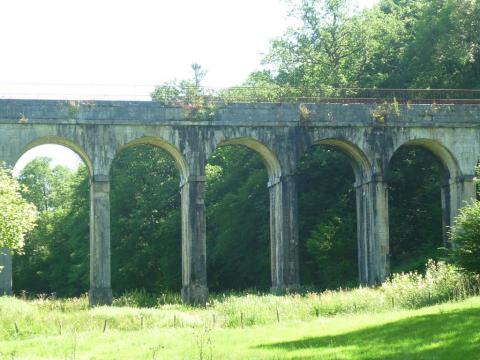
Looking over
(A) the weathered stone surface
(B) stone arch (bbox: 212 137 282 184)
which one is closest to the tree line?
(B) stone arch (bbox: 212 137 282 184)

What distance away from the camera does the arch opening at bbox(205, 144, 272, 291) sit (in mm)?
41562

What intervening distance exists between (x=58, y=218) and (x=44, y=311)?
118 feet

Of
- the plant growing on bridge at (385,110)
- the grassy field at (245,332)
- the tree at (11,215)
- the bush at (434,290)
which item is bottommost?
the grassy field at (245,332)

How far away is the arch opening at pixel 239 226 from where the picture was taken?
41562 millimetres

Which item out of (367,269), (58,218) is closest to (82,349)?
(367,269)

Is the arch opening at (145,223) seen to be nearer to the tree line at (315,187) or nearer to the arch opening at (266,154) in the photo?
the tree line at (315,187)

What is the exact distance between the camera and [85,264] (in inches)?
1922

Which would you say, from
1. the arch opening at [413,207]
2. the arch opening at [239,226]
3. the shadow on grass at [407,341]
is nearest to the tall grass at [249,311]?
the shadow on grass at [407,341]

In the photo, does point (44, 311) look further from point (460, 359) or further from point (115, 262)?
point (115, 262)

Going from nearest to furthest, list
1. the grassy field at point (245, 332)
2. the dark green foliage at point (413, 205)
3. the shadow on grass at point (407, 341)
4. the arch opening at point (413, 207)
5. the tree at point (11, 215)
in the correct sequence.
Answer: the shadow on grass at point (407, 341)
the grassy field at point (245, 332)
the tree at point (11, 215)
the arch opening at point (413, 207)
the dark green foliage at point (413, 205)

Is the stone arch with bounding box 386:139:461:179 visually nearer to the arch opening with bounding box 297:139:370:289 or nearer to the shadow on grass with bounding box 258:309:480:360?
the arch opening with bounding box 297:139:370:289

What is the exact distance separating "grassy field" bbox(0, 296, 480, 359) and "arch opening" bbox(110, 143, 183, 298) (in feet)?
56.5

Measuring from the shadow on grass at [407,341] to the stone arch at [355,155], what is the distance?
A: 15420mm

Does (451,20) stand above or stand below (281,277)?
above
